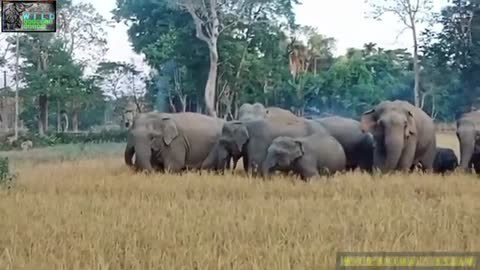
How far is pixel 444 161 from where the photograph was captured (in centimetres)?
1338

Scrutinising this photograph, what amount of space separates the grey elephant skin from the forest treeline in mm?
10048

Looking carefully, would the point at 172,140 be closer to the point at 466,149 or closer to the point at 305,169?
the point at 305,169

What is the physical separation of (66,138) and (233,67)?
679 centimetres

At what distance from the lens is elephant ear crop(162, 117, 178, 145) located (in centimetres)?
1280

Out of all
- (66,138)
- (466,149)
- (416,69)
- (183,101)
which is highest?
(416,69)

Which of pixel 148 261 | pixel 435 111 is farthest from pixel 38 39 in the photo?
pixel 148 261

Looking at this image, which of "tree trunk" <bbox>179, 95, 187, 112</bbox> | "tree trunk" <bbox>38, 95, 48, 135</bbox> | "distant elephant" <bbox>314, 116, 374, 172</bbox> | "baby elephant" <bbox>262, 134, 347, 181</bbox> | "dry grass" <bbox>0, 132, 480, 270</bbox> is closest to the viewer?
"dry grass" <bbox>0, 132, 480, 270</bbox>

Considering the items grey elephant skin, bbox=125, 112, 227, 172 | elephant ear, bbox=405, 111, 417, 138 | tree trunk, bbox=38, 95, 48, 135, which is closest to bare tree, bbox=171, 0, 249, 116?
tree trunk, bbox=38, 95, 48, 135

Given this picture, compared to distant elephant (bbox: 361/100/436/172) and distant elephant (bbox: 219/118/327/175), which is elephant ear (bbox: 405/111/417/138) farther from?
distant elephant (bbox: 219/118/327/175)

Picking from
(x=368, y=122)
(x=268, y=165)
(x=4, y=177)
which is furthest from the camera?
(x=368, y=122)

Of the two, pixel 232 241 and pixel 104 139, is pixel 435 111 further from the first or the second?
pixel 232 241

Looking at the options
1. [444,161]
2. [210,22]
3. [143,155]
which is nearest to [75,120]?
[210,22]

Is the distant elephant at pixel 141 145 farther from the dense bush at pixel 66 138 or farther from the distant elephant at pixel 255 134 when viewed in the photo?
the dense bush at pixel 66 138

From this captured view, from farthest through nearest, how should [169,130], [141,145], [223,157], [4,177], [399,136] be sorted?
[169,130], [223,157], [141,145], [399,136], [4,177]
